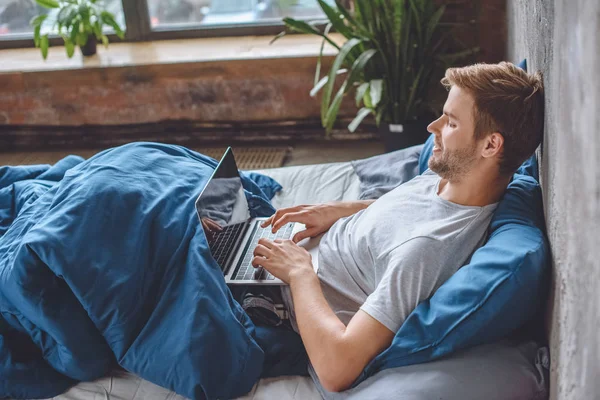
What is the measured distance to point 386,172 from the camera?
2.06 meters

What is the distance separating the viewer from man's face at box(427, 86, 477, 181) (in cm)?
136

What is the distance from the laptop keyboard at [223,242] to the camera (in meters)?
1.64

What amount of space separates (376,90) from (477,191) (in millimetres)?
1450

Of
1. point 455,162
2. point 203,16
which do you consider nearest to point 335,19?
point 203,16

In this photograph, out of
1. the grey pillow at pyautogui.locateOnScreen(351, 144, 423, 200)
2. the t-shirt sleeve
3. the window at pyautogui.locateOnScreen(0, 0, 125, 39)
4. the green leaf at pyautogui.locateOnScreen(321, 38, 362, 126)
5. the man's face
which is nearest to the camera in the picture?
the t-shirt sleeve

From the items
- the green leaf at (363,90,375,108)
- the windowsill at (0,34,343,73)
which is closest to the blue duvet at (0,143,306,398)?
the green leaf at (363,90,375,108)

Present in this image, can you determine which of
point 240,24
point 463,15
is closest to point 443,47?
point 463,15

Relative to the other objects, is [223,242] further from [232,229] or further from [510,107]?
[510,107]

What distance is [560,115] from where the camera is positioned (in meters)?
1.02

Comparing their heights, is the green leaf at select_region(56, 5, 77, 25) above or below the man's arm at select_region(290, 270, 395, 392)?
above

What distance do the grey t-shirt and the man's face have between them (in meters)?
0.07

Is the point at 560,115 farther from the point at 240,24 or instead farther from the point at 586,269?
the point at 240,24

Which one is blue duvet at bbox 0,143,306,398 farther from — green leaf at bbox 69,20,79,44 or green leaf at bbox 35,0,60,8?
green leaf at bbox 35,0,60,8

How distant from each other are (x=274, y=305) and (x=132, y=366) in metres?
0.35
